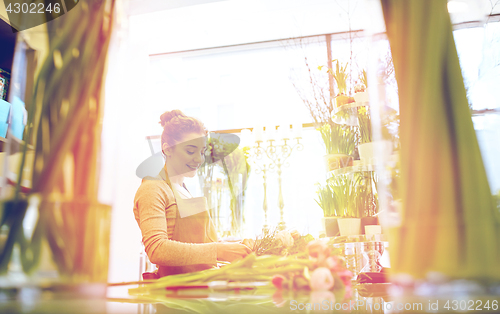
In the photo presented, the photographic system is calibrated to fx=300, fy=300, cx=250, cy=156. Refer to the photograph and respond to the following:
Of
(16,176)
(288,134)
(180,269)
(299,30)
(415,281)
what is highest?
(299,30)

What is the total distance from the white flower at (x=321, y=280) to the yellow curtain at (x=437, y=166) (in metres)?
0.10

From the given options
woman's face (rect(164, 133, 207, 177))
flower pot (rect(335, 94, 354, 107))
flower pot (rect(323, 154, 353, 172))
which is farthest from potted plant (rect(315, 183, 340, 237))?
woman's face (rect(164, 133, 207, 177))

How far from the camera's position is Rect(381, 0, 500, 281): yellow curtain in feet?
0.81

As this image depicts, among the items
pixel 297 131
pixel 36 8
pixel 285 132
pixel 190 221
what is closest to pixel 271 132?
pixel 285 132

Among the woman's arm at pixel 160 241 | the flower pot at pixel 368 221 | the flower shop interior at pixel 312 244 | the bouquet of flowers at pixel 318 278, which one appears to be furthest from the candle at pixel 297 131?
the bouquet of flowers at pixel 318 278

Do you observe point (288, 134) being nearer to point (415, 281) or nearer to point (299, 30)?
point (299, 30)

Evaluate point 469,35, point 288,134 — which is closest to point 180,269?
point 469,35

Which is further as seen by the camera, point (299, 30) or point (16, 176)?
point (299, 30)

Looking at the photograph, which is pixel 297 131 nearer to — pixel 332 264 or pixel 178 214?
pixel 178 214

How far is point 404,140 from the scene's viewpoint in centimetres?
28

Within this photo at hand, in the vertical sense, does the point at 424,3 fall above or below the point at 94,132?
above

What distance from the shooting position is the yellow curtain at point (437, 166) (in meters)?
0.25

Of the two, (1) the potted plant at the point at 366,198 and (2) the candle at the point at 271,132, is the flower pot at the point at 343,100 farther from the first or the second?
(2) the candle at the point at 271,132

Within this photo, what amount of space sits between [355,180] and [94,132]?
1.28m
